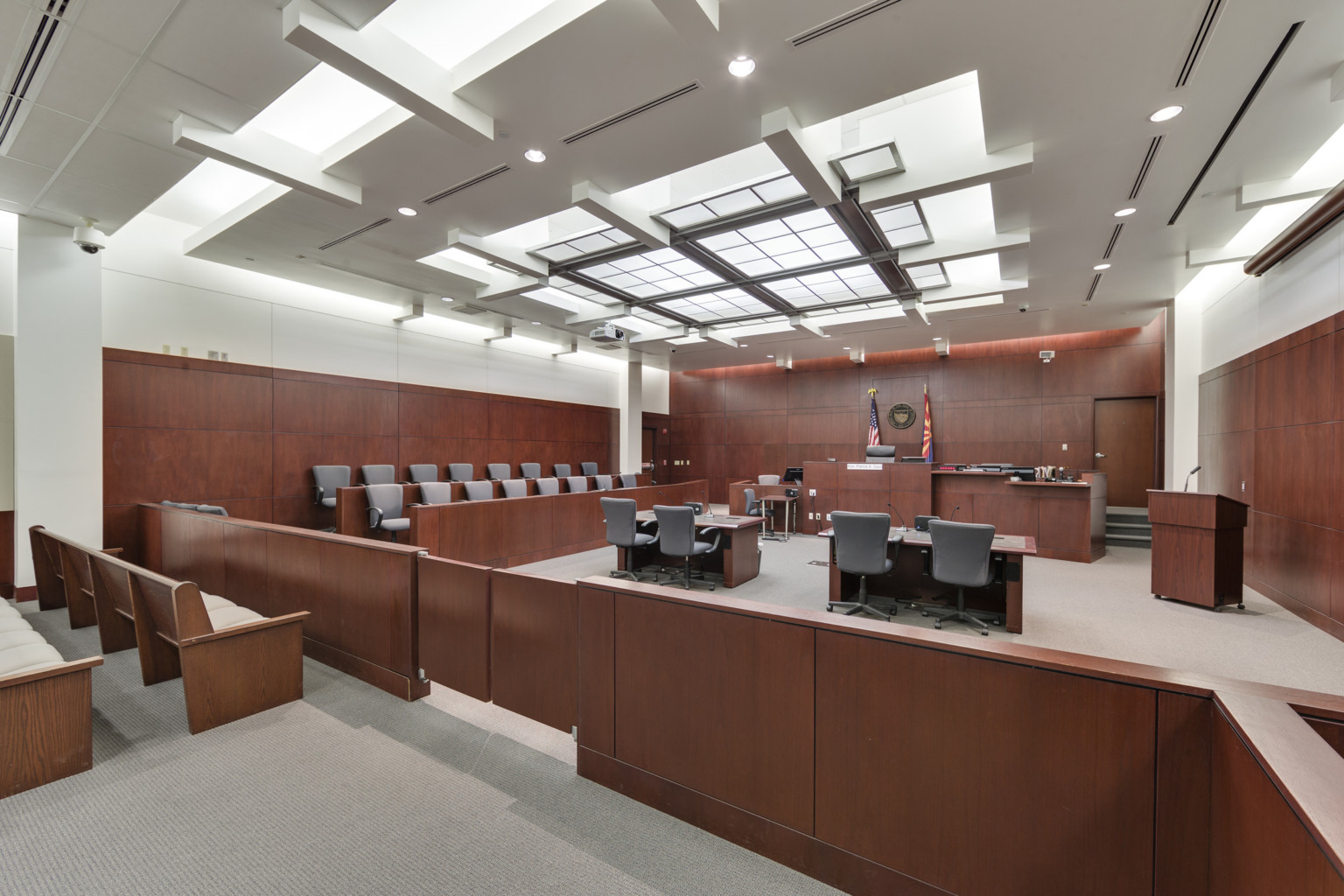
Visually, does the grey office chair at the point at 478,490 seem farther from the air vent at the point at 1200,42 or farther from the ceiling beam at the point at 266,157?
the air vent at the point at 1200,42

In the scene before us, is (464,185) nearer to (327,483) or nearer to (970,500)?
(327,483)

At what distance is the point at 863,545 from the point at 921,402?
8.44 metres

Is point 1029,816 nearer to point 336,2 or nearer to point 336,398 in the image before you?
point 336,2

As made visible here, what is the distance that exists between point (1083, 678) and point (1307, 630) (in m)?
5.47

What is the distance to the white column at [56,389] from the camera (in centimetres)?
523

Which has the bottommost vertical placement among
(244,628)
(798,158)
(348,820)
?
(348,820)

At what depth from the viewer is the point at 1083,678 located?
1.47 meters

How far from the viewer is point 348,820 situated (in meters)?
2.23

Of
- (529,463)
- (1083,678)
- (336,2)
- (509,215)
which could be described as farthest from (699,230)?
(529,463)

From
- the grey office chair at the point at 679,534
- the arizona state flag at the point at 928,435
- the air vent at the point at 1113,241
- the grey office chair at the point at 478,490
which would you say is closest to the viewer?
the air vent at the point at 1113,241

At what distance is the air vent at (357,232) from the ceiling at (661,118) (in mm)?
75

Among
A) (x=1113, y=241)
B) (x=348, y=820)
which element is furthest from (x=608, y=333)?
(x=348, y=820)

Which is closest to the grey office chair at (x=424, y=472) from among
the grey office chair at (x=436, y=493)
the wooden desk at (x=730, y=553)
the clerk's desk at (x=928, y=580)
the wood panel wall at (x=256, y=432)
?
the wood panel wall at (x=256, y=432)

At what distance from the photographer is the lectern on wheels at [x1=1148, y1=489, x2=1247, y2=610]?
5203mm
